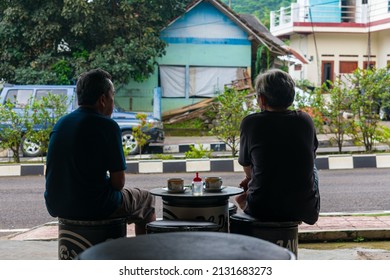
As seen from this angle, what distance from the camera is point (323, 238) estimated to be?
4.81 meters

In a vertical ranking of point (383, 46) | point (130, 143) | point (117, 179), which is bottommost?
point (117, 179)

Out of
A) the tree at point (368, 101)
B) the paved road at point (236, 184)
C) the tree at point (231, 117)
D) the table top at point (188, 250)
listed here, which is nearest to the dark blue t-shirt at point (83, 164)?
the table top at point (188, 250)

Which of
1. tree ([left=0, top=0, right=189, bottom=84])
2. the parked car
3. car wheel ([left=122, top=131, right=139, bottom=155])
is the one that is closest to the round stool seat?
car wheel ([left=122, top=131, right=139, bottom=155])

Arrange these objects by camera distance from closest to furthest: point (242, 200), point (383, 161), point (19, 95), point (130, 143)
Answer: point (242, 200), point (383, 161), point (130, 143), point (19, 95)

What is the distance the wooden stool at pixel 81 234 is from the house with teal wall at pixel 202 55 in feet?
43.9

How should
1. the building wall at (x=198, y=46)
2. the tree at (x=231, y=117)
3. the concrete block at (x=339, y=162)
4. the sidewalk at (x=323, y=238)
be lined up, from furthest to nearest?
1. the building wall at (x=198, y=46)
2. the tree at (x=231, y=117)
3. the concrete block at (x=339, y=162)
4. the sidewalk at (x=323, y=238)

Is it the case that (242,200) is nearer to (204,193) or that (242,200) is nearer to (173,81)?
(204,193)

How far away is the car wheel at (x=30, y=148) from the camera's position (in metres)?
10.2

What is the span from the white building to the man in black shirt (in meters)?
10.7

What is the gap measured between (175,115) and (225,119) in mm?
6789

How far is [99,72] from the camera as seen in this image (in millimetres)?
3342

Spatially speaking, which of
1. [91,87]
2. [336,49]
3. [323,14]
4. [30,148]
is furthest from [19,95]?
[91,87]

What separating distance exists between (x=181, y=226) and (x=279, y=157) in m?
0.63

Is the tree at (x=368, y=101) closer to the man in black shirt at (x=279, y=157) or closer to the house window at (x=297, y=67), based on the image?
the man in black shirt at (x=279, y=157)
